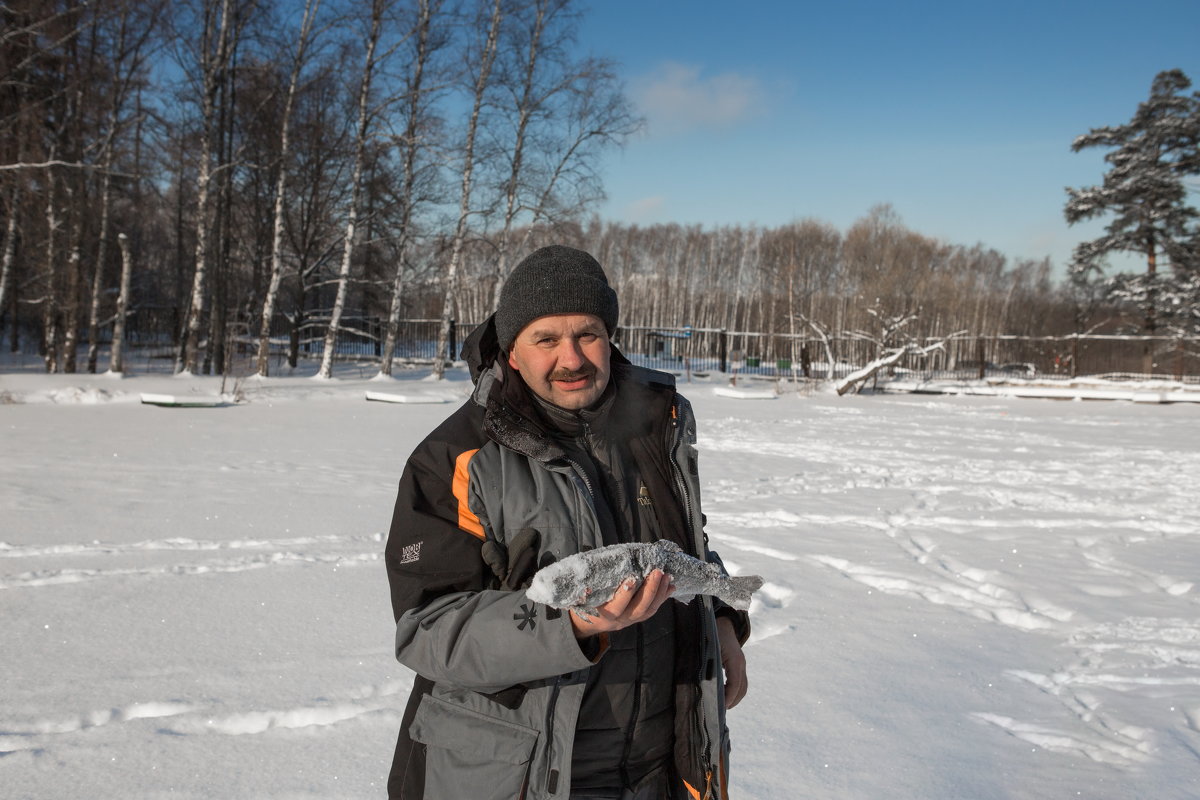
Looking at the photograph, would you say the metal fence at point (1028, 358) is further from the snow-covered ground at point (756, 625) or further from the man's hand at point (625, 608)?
the man's hand at point (625, 608)

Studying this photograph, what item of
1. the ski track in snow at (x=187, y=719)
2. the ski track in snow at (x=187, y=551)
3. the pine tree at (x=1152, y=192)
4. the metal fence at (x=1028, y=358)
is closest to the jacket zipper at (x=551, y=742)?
the ski track in snow at (x=187, y=719)

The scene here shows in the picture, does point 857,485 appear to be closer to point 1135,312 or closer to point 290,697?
point 290,697

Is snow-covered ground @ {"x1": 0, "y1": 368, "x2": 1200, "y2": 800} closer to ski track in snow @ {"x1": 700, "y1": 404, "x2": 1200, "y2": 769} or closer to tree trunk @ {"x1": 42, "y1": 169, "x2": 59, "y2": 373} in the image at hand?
ski track in snow @ {"x1": 700, "y1": 404, "x2": 1200, "y2": 769}

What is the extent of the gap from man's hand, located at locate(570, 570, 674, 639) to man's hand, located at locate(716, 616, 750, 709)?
59cm

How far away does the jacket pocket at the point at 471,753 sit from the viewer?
4.48ft

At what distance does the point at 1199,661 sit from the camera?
151 inches

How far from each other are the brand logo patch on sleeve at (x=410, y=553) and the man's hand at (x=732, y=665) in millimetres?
750

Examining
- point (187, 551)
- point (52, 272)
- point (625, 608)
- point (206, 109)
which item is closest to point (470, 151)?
point (206, 109)

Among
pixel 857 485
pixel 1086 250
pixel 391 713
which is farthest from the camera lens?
pixel 1086 250

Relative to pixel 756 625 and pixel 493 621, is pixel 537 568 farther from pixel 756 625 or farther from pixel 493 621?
pixel 756 625

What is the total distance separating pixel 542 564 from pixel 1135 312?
38.4 meters

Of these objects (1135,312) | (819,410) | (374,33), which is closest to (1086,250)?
(1135,312)

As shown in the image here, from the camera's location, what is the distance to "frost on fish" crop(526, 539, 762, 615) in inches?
45.8

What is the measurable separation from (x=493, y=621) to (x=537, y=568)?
17 centimetres
